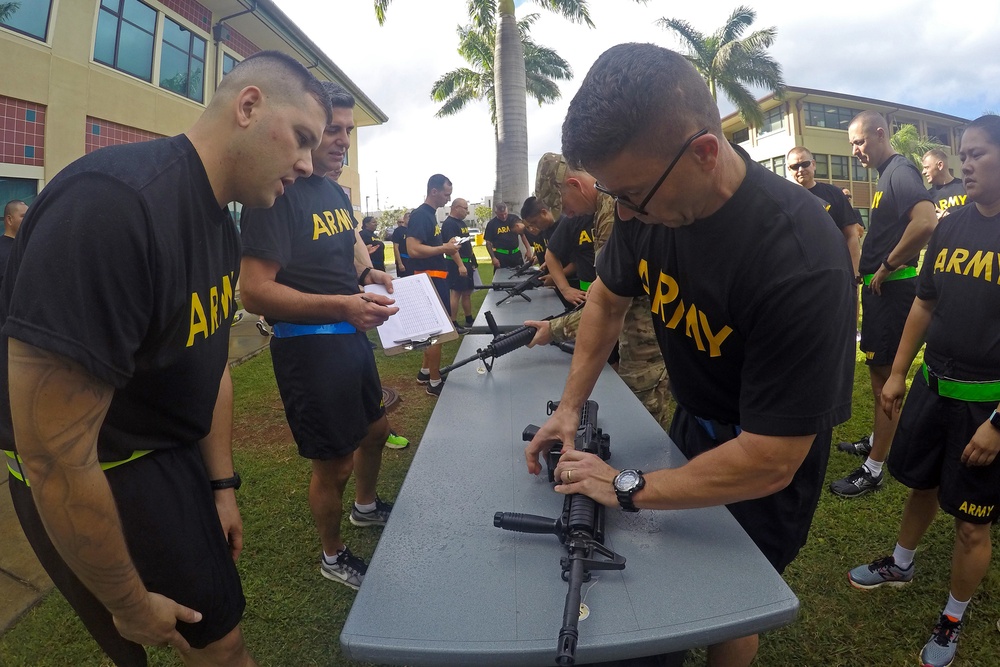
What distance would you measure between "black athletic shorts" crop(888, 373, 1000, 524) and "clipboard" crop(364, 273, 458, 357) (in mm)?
1970

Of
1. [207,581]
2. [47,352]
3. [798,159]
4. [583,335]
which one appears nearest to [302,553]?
[207,581]

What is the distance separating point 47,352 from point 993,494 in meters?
2.80

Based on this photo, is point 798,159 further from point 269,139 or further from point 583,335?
point 269,139

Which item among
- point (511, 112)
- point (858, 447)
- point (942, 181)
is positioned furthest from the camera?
point (511, 112)

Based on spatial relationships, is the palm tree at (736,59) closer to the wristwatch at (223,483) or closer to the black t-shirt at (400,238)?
the black t-shirt at (400,238)

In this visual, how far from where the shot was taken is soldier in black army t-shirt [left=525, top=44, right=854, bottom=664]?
1.08 m

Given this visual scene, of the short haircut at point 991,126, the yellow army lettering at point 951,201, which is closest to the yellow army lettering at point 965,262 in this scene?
the short haircut at point 991,126

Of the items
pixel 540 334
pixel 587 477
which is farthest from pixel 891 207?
pixel 587 477

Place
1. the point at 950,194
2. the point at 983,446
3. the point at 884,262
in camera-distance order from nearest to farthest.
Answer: the point at 983,446 → the point at 884,262 → the point at 950,194

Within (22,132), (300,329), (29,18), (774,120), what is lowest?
(300,329)

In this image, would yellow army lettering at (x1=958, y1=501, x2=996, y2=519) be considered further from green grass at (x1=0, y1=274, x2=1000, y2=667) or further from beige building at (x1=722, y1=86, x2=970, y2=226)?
beige building at (x1=722, y1=86, x2=970, y2=226)

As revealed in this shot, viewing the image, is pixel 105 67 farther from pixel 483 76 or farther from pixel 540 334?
pixel 483 76

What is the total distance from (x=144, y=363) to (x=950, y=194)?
8109 mm

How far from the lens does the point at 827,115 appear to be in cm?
3180
